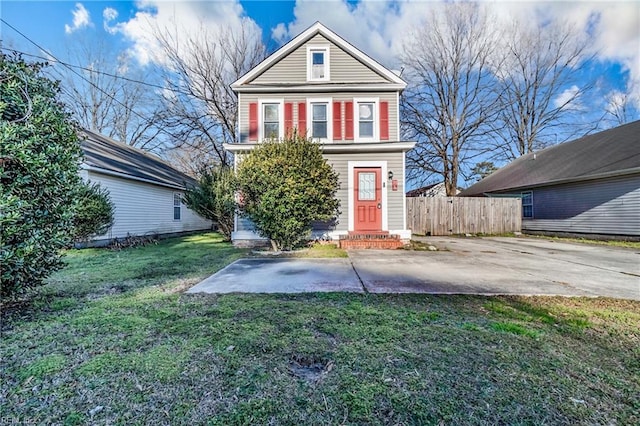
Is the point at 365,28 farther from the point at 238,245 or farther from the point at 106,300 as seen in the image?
the point at 106,300

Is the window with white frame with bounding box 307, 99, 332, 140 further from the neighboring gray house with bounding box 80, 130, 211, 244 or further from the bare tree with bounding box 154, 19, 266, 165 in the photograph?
the bare tree with bounding box 154, 19, 266, 165

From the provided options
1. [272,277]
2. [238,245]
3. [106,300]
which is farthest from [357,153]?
[106,300]

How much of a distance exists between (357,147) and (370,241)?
3.20 m

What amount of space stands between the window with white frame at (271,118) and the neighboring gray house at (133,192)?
5.33 metres

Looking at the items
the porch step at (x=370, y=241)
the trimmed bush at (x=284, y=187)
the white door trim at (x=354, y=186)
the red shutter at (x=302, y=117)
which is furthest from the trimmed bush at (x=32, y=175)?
the white door trim at (x=354, y=186)

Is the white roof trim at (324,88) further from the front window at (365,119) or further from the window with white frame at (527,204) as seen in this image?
the window with white frame at (527,204)

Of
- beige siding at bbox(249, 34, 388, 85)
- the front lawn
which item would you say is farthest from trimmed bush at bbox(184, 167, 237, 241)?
the front lawn

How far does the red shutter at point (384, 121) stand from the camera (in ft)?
33.3

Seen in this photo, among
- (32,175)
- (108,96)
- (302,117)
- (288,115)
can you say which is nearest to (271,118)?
(288,115)

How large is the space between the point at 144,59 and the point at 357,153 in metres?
14.8

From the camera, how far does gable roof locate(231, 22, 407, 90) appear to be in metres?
10.3

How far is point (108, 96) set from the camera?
21625mm

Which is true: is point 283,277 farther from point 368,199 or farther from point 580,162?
point 580,162

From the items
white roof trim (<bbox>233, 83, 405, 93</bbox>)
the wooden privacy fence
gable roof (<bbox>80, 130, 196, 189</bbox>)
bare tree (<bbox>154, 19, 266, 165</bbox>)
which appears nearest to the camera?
gable roof (<bbox>80, 130, 196, 189</bbox>)
